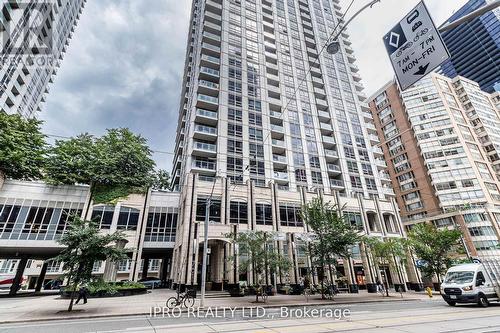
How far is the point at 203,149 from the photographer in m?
34.6

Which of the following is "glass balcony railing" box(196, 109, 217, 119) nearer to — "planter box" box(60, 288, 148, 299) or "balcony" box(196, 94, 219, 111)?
"balcony" box(196, 94, 219, 111)

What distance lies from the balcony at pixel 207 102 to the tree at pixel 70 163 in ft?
53.5

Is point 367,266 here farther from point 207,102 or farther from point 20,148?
point 20,148

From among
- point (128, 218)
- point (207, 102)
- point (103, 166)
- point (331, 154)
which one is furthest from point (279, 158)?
point (103, 166)

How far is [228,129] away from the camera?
124 feet

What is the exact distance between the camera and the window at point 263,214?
3094cm

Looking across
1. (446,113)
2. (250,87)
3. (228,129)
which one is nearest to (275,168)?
(228,129)

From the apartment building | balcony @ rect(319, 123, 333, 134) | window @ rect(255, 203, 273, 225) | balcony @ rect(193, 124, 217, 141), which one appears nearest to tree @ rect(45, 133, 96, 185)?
balcony @ rect(193, 124, 217, 141)

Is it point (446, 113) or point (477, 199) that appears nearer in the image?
point (477, 199)

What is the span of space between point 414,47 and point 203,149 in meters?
30.8

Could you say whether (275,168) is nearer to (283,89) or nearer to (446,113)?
(283,89)

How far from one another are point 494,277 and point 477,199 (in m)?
50.4

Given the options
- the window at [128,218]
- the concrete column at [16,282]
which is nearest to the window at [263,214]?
the window at [128,218]

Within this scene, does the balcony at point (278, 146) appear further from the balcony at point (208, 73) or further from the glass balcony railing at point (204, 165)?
the balcony at point (208, 73)
